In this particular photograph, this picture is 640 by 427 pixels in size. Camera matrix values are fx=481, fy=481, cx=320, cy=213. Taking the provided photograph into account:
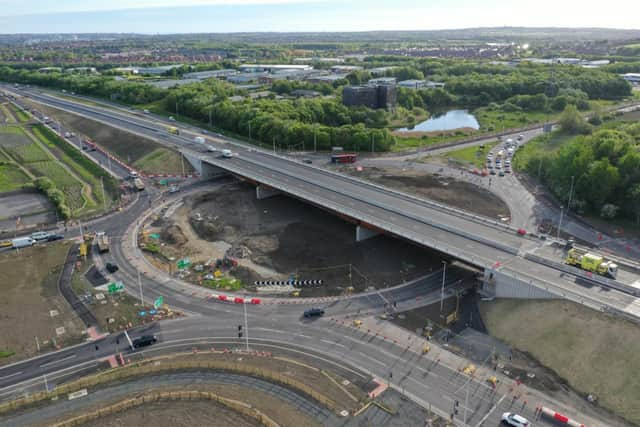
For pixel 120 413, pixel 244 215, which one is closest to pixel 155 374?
pixel 120 413

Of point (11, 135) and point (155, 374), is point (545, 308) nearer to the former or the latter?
point (155, 374)

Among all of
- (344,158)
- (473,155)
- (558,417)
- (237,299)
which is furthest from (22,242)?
(473,155)

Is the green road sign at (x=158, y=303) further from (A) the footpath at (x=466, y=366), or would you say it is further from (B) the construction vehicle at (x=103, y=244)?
(A) the footpath at (x=466, y=366)

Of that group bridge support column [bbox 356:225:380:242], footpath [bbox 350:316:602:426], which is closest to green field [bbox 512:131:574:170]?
bridge support column [bbox 356:225:380:242]

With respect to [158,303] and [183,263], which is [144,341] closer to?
[158,303]

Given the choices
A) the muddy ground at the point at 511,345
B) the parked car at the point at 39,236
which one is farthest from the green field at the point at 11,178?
the muddy ground at the point at 511,345
